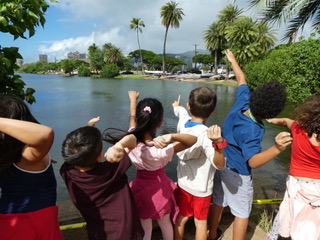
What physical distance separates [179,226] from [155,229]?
42cm

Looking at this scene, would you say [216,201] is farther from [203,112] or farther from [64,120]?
[64,120]

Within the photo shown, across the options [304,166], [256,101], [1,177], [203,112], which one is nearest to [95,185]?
[1,177]

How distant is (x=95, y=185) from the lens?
4.61 feet

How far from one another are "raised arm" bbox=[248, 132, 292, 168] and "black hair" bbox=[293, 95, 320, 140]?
27 centimetres

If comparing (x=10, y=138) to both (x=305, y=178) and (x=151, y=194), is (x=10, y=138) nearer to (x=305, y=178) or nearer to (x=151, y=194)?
(x=151, y=194)

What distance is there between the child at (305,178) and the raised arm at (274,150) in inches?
10.6

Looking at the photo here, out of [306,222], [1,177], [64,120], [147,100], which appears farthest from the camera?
[64,120]

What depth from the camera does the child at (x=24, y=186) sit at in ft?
4.03

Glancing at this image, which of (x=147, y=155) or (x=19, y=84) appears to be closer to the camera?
(x=147, y=155)

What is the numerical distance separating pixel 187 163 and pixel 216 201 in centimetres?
52

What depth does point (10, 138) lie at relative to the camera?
1.23 meters

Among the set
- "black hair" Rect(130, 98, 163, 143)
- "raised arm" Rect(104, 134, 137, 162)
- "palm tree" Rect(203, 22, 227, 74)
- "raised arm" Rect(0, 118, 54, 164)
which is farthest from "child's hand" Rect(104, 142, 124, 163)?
"palm tree" Rect(203, 22, 227, 74)


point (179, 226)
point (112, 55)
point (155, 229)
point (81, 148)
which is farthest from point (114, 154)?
point (112, 55)

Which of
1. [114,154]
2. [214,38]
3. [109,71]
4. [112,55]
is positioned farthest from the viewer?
[112,55]
